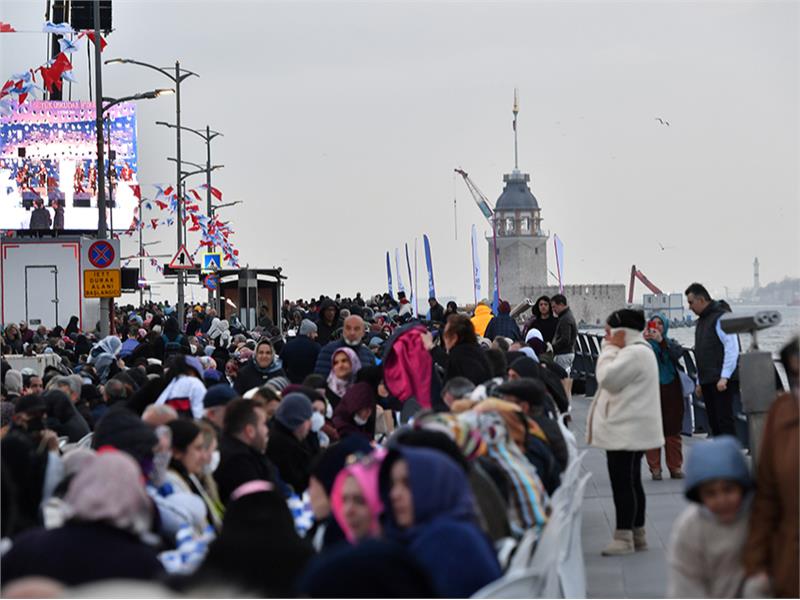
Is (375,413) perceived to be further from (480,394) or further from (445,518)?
(445,518)

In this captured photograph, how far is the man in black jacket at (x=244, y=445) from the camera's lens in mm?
9938

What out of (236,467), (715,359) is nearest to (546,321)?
(715,359)

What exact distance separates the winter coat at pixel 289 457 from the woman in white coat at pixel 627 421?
2.47 m

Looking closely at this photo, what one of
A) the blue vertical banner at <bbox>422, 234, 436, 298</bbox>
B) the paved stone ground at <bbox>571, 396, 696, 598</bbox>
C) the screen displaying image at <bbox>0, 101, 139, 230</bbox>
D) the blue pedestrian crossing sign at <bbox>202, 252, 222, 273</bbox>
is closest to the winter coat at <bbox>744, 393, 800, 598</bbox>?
the paved stone ground at <bbox>571, 396, 696, 598</bbox>

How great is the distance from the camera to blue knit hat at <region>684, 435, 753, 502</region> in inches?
269

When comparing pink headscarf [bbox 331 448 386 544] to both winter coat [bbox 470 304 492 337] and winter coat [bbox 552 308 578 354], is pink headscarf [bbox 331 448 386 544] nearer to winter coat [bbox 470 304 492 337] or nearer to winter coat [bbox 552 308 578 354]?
winter coat [bbox 552 308 578 354]

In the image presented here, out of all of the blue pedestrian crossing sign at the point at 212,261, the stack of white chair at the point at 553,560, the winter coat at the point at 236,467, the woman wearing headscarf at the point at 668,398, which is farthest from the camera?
the blue pedestrian crossing sign at the point at 212,261

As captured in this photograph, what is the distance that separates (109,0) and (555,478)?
65864 mm

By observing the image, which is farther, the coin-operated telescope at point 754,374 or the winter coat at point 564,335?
the winter coat at point 564,335

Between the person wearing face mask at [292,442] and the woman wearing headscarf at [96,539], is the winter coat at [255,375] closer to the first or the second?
the person wearing face mask at [292,442]

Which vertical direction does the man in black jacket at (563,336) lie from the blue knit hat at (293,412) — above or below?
above

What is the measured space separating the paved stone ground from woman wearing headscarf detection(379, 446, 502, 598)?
456cm

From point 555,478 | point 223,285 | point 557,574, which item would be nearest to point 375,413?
point 555,478

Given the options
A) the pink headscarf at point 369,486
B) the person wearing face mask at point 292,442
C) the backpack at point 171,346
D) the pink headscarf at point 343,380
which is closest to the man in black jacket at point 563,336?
the backpack at point 171,346
